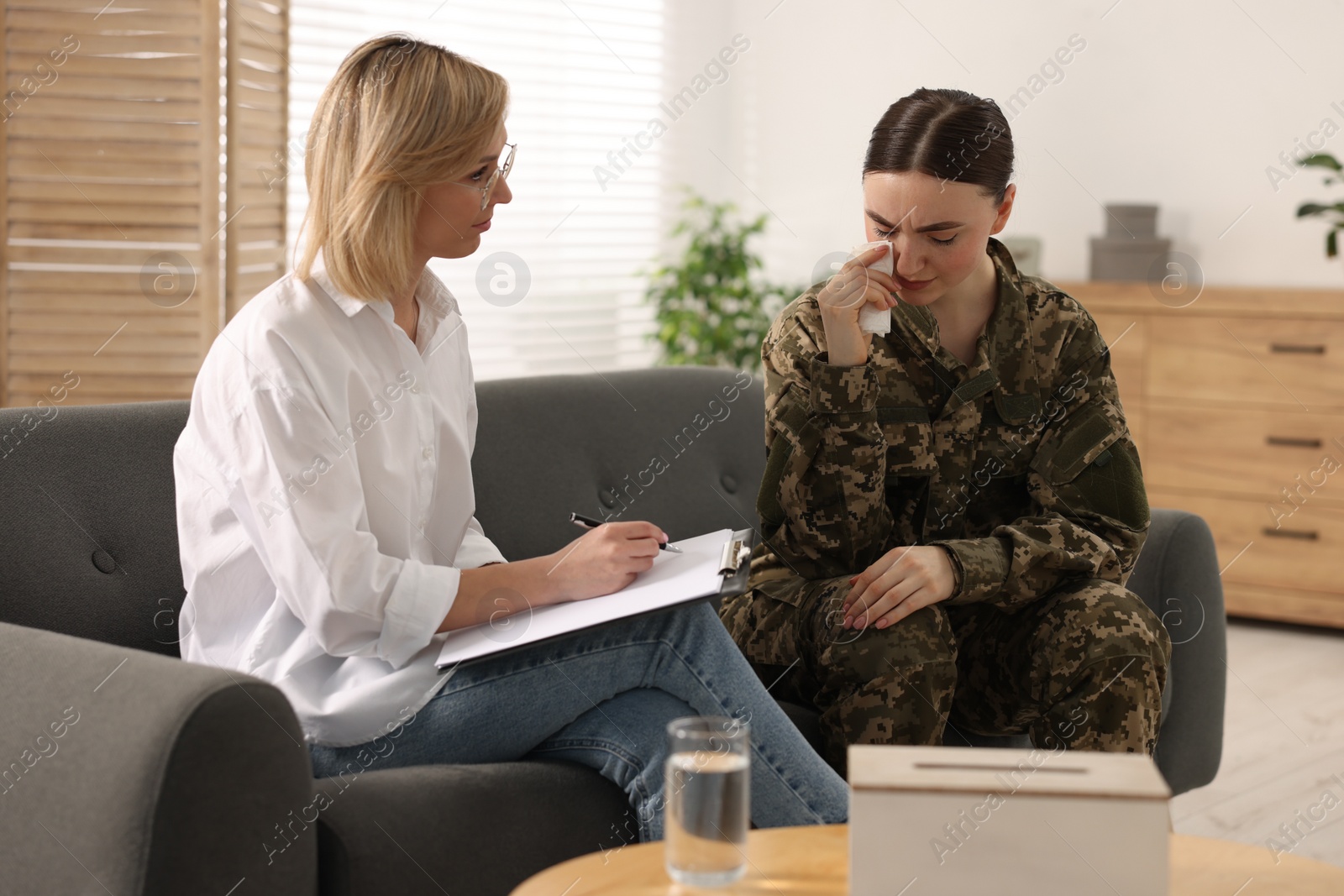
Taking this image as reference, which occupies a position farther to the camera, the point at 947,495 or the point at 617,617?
the point at 947,495

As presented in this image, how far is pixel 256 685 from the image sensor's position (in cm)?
112

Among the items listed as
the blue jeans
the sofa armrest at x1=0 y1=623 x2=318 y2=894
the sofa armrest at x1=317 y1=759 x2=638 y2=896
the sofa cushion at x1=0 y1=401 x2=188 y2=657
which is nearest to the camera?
the sofa armrest at x1=0 y1=623 x2=318 y2=894

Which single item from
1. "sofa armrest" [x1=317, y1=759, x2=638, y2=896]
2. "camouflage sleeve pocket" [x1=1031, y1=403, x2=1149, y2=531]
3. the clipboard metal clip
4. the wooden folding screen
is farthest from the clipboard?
the wooden folding screen

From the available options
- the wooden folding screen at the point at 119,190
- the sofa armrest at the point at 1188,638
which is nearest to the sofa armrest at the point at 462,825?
the sofa armrest at the point at 1188,638

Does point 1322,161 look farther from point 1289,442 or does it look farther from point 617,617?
point 617,617

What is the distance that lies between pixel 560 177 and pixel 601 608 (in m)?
3.02

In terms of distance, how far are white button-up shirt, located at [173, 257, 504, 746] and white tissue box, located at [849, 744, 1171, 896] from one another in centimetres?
65

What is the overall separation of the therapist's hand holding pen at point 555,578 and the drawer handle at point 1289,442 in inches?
105

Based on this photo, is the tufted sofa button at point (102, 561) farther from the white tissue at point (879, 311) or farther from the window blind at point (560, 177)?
the window blind at point (560, 177)

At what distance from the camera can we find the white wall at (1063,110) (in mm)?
3818

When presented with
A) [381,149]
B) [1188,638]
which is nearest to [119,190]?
[381,149]

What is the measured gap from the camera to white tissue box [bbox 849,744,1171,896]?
83cm

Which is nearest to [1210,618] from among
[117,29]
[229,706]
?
[229,706]

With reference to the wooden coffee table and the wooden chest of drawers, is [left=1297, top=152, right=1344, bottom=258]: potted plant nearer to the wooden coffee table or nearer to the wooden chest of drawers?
the wooden chest of drawers
